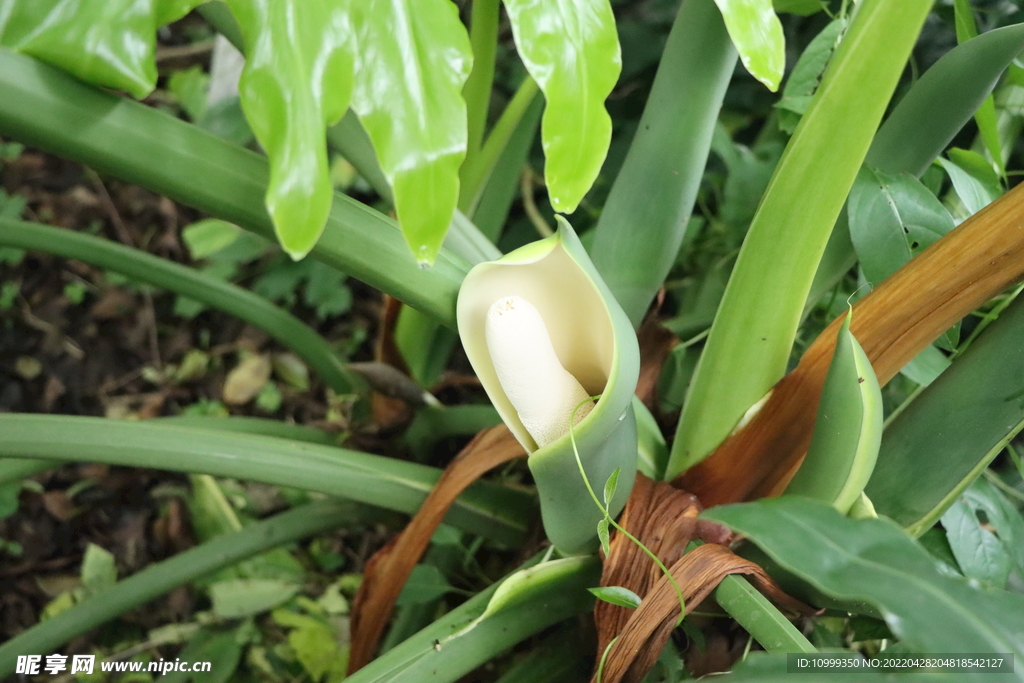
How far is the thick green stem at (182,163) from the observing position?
316 millimetres

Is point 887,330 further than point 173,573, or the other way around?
point 173,573

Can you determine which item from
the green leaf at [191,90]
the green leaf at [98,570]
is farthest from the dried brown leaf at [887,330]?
the green leaf at [191,90]


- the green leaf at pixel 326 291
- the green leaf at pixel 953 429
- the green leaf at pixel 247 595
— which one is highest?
the green leaf at pixel 953 429

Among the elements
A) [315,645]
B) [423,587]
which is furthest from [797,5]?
[315,645]

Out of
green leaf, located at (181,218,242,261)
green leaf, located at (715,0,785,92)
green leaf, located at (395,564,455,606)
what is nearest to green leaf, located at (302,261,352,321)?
green leaf, located at (181,218,242,261)

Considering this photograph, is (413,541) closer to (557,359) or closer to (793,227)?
(557,359)

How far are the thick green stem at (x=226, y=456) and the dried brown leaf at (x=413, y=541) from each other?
39mm

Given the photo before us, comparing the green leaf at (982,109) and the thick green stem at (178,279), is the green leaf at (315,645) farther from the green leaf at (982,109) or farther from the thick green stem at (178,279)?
the green leaf at (982,109)

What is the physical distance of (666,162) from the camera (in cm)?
52

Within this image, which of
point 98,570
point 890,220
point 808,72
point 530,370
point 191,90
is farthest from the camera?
point 191,90

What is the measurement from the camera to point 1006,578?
0.52m

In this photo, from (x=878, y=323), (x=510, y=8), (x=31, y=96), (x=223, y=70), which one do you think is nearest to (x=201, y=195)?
(x=31, y=96)

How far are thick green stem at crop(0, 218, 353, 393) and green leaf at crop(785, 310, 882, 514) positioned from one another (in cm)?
54

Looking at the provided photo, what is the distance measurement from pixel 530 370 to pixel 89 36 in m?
Answer: 0.26
